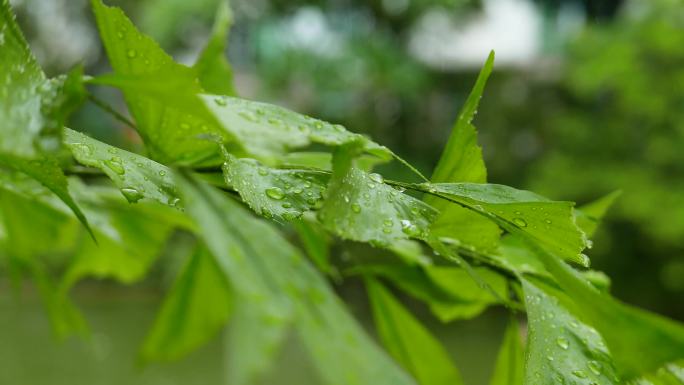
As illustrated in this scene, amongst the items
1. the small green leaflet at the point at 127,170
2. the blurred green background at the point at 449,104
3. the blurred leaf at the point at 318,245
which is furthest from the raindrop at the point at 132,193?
the blurred green background at the point at 449,104

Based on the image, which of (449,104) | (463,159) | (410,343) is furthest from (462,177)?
(449,104)

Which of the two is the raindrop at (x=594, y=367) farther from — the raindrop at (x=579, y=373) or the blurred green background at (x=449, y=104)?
the blurred green background at (x=449, y=104)

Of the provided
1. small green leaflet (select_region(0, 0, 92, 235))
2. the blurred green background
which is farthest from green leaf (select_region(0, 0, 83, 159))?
the blurred green background

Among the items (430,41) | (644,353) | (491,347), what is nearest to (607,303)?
(644,353)

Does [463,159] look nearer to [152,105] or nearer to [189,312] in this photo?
[152,105]

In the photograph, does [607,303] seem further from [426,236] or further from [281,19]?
A: [281,19]

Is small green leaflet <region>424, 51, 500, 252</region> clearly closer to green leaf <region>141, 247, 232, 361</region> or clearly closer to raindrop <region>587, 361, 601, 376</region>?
raindrop <region>587, 361, 601, 376</region>
